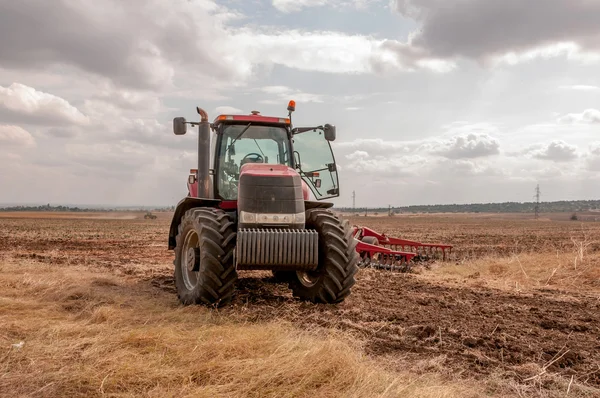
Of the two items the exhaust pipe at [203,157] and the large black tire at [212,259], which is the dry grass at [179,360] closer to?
the large black tire at [212,259]

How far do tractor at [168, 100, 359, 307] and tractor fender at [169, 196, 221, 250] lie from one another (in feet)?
0.05

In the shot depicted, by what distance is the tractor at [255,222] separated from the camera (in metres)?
7.07

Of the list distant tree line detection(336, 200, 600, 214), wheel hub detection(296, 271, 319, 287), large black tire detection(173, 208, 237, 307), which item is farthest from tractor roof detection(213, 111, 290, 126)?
distant tree line detection(336, 200, 600, 214)

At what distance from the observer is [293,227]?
7.37 metres

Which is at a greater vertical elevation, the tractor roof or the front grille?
the tractor roof

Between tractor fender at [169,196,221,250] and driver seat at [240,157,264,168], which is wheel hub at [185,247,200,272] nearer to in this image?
tractor fender at [169,196,221,250]

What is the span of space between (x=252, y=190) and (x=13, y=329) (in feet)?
10.5

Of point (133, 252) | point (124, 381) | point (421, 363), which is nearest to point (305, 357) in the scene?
point (421, 363)

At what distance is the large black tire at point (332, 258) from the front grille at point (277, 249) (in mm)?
250

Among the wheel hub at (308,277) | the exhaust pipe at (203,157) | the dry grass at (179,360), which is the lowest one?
the dry grass at (179,360)

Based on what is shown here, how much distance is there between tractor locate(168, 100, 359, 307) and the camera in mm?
7070

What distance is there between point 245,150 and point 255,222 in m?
1.84

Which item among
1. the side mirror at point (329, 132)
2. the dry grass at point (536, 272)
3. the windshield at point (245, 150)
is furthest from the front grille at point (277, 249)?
the dry grass at point (536, 272)

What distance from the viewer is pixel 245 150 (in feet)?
28.4
